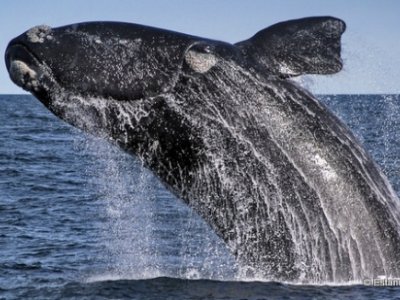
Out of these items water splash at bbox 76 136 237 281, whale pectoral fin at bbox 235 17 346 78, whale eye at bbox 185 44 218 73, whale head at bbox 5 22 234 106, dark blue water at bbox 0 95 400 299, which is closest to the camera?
whale head at bbox 5 22 234 106

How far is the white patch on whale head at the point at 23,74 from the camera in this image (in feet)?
35.0

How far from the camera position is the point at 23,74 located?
10.7 metres

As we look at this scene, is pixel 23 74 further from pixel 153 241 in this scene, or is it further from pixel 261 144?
pixel 153 241

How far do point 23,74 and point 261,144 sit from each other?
2.93 meters

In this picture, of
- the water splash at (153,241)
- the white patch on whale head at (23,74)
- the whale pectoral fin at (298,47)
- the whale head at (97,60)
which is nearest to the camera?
the whale head at (97,60)

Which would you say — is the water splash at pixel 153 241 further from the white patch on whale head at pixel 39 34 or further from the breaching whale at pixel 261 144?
the white patch on whale head at pixel 39 34

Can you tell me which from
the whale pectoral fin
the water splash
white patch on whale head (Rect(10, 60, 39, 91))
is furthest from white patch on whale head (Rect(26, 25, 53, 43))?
the whale pectoral fin

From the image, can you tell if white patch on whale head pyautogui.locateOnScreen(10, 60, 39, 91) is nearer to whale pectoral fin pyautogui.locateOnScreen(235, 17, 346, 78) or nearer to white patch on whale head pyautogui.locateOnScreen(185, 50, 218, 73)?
white patch on whale head pyautogui.locateOnScreen(185, 50, 218, 73)

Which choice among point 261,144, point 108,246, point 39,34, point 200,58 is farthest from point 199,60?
point 108,246

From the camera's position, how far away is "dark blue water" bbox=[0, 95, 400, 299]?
12.6 meters

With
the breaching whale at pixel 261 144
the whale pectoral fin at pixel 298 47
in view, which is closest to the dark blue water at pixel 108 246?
the breaching whale at pixel 261 144

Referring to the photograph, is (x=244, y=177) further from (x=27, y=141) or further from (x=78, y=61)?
(x=27, y=141)

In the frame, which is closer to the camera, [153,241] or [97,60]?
[97,60]

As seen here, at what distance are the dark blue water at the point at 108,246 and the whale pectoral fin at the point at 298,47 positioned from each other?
224 cm
